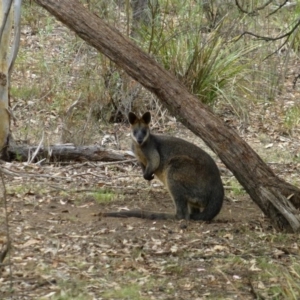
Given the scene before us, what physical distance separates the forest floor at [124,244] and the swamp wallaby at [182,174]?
0.58 ft

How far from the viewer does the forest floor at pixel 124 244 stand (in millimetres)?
5270

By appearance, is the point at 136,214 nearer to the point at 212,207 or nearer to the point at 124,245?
the point at 212,207

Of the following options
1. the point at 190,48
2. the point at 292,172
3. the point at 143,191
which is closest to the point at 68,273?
the point at 143,191

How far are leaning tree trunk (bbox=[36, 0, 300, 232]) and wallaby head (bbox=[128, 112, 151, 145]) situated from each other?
110 centimetres

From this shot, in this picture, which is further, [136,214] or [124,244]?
[136,214]

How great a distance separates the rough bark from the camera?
894 centimetres

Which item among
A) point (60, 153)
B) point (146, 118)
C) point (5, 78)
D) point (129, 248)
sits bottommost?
point (129, 248)

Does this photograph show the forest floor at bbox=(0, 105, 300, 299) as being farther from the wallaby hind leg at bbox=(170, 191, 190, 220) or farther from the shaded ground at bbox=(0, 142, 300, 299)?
the wallaby hind leg at bbox=(170, 191, 190, 220)

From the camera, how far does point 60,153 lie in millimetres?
8992

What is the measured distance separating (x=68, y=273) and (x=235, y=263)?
127 centimetres

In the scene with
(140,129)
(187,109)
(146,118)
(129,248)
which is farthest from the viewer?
(146,118)

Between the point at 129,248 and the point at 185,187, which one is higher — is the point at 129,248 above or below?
below

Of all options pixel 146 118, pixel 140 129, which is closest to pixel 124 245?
pixel 140 129

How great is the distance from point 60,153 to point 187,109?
2660mm
